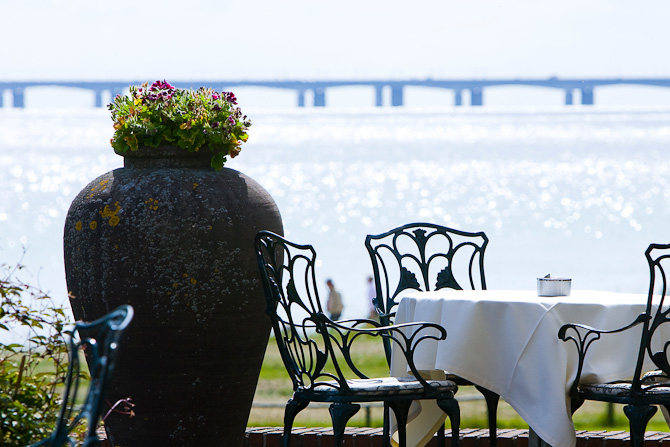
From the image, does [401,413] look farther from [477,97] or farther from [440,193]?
[477,97]

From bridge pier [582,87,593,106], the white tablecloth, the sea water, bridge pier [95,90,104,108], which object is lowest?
the sea water

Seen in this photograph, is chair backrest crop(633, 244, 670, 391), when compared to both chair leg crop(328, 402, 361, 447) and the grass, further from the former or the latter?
the grass

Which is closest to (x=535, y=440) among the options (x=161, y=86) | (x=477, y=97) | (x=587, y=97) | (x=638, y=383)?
(x=638, y=383)

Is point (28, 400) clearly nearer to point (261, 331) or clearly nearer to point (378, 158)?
point (261, 331)

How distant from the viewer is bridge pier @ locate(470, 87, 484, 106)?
4292 cm

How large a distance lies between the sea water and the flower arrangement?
3.79m

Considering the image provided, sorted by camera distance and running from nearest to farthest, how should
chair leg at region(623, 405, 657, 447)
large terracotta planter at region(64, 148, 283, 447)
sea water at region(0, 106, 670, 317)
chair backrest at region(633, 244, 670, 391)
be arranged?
chair backrest at region(633, 244, 670, 391), chair leg at region(623, 405, 657, 447), large terracotta planter at region(64, 148, 283, 447), sea water at region(0, 106, 670, 317)

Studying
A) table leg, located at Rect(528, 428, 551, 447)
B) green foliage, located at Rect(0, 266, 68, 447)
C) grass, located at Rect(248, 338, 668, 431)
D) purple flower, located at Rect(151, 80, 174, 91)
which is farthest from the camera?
grass, located at Rect(248, 338, 668, 431)

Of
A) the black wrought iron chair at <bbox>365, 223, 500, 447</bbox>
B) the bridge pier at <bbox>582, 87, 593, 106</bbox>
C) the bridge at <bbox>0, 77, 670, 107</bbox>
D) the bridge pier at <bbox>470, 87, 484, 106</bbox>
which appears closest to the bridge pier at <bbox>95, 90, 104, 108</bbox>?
the bridge at <bbox>0, 77, 670, 107</bbox>

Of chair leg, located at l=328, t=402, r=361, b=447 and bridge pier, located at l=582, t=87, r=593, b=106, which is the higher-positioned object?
bridge pier, located at l=582, t=87, r=593, b=106

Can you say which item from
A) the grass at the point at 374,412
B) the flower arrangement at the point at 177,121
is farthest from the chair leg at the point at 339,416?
the grass at the point at 374,412

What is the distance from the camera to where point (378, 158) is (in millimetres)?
44250

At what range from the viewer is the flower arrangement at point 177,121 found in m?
3.92

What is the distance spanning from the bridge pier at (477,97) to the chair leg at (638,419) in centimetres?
4002
